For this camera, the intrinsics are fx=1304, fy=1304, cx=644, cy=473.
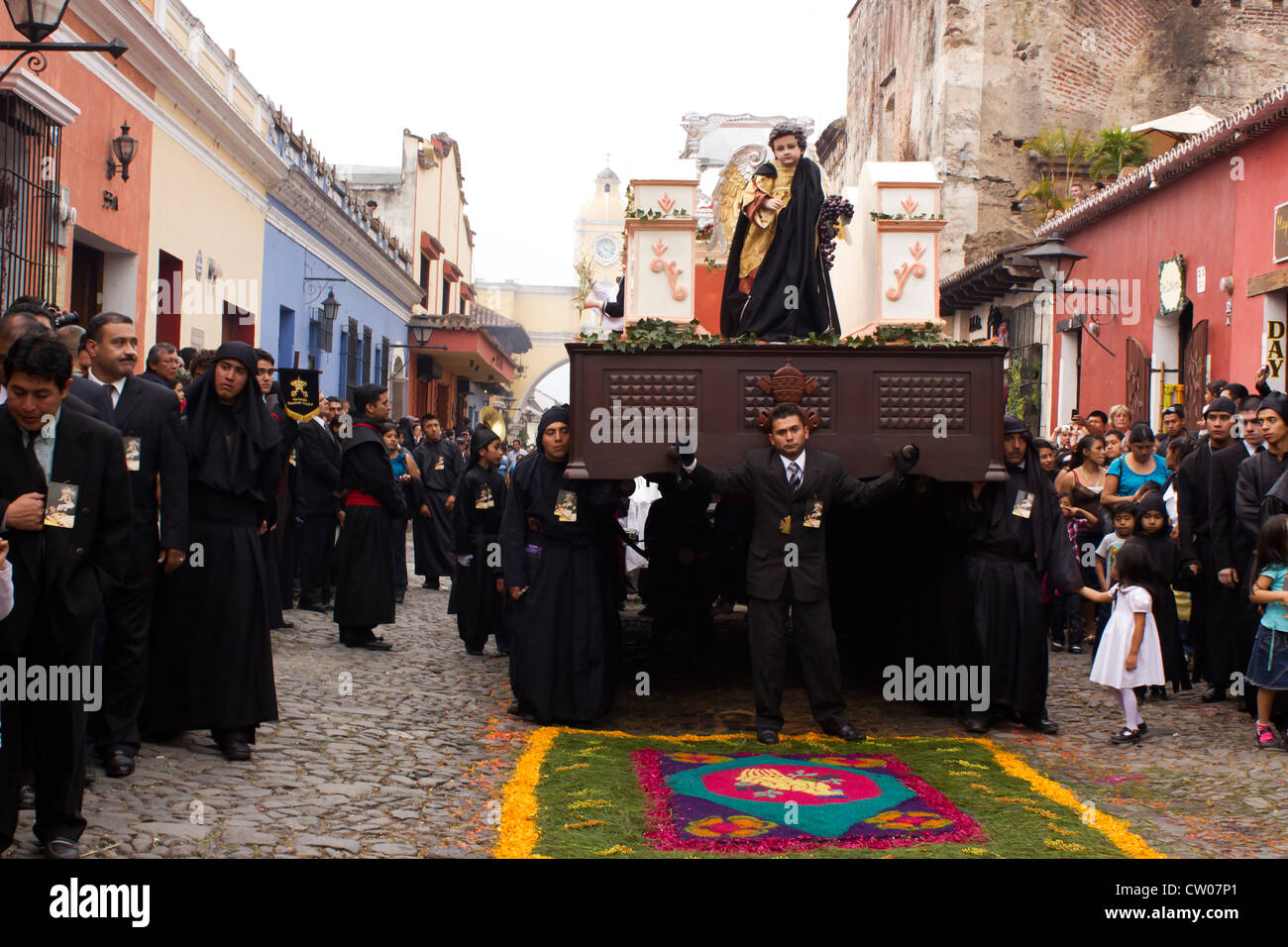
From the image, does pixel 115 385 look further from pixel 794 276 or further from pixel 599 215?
pixel 599 215

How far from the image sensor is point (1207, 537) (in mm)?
8586

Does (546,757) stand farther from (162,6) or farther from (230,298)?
(230,298)

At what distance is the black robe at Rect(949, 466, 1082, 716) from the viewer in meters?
7.62

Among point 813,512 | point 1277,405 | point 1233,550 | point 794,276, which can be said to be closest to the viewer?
point 813,512

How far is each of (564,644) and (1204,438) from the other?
15.2ft

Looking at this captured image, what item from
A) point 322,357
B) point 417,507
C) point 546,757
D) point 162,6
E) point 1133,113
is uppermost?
point 1133,113

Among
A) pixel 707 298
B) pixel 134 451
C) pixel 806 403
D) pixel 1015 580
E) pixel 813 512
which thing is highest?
pixel 707 298

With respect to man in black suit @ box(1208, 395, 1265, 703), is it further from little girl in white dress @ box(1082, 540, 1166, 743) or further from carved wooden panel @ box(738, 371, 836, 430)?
carved wooden panel @ box(738, 371, 836, 430)

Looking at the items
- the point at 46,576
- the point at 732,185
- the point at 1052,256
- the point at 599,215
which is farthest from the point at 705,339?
the point at 599,215

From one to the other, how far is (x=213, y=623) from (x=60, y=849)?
1812 millimetres

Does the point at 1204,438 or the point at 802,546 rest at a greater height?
the point at 1204,438

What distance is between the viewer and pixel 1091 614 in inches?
451

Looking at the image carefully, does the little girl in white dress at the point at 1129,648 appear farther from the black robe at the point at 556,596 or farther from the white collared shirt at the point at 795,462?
the black robe at the point at 556,596
